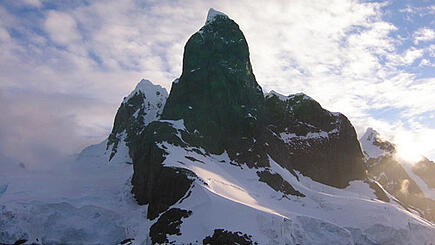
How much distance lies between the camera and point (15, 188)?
2751 inches

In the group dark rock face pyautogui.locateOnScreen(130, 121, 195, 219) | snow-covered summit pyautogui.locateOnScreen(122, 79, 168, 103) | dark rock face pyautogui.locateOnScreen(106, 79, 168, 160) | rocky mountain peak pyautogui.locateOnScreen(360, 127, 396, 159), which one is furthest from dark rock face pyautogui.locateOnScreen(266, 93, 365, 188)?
rocky mountain peak pyautogui.locateOnScreen(360, 127, 396, 159)

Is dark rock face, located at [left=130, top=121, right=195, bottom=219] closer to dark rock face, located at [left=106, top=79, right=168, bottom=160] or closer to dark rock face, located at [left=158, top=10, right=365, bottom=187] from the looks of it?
dark rock face, located at [left=158, top=10, right=365, bottom=187]

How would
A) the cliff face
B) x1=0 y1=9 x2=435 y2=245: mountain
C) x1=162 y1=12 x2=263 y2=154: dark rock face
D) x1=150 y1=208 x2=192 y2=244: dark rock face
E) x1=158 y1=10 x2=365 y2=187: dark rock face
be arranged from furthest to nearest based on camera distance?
1. x1=162 y1=12 x2=263 y2=154: dark rock face
2. x1=158 y1=10 x2=365 y2=187: dark rock face
3. the cliff face
4. x1=0 y1=9 x2=435 y2=245: mountain
5. x1=150 y1=208 x2=192 y2=244: dark rock face

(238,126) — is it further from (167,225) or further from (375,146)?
(375,146)

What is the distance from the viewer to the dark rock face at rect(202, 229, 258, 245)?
50.4m

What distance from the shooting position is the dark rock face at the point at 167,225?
5388cm

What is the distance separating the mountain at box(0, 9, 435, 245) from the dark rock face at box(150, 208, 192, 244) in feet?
0.69

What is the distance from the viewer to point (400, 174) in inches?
5438

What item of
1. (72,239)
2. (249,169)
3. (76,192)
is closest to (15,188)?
(76,192)

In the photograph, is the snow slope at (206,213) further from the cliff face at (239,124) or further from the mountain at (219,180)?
the cliff face at (239,124)

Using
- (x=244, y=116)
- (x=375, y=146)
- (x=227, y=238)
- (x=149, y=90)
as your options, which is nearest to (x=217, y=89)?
(x=244, y=116)

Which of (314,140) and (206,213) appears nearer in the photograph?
(206,213)

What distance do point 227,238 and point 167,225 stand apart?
31.6 feet

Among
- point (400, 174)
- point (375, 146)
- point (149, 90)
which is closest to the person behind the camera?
point (149, 90)
